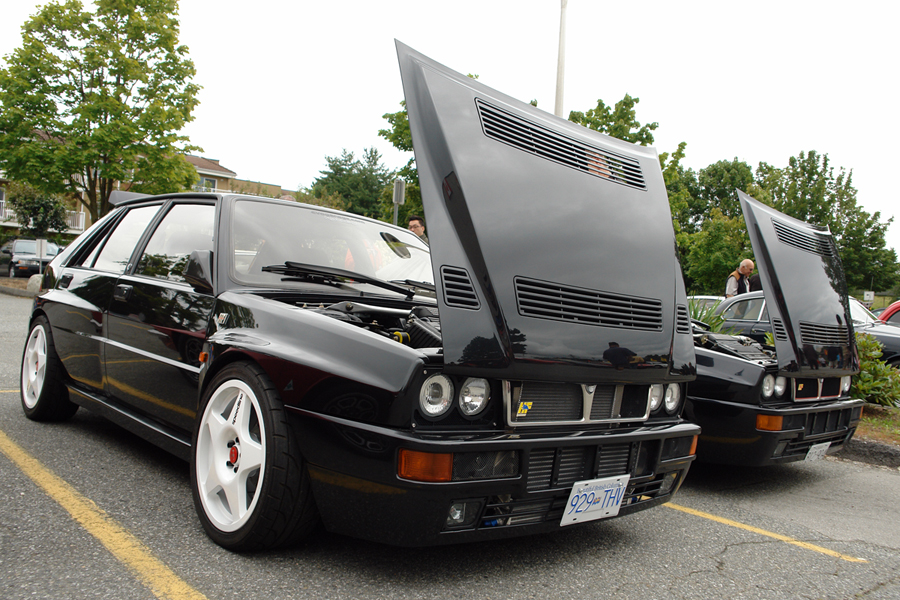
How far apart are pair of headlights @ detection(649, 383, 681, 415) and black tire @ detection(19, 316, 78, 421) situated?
3.50 meters

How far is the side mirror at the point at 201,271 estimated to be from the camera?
288cm

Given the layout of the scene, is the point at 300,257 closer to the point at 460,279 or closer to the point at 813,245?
the point at 460,279

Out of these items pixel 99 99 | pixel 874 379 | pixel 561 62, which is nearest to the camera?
pixel 874 379

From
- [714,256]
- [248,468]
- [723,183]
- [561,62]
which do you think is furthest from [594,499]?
[723,183]

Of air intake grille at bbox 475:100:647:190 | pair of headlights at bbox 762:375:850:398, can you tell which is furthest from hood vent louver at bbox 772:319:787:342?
air intake grille at bbox 475:100:647:190

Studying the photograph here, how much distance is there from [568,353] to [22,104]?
73.5 feet

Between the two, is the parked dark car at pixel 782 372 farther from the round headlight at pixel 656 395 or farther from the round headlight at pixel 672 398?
the round headlight at pixel 656 395

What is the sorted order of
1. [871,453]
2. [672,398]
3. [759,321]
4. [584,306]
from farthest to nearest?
[759,321]
[871,453]
[672,398]
[584,306]

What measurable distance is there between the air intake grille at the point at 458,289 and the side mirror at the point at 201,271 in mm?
1232

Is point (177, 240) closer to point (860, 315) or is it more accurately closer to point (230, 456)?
point (230, 456)

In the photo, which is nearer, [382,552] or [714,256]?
[382,552]

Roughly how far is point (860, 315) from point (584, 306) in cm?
857

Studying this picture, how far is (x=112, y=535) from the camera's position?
8.14 feet

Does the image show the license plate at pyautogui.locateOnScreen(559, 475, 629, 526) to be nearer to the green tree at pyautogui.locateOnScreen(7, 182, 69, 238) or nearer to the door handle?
the door handle
